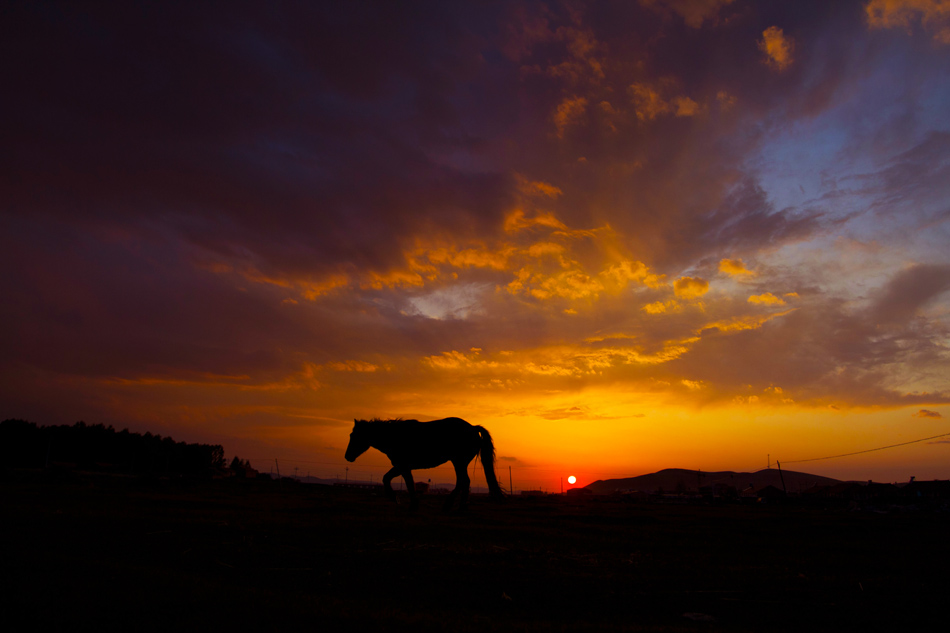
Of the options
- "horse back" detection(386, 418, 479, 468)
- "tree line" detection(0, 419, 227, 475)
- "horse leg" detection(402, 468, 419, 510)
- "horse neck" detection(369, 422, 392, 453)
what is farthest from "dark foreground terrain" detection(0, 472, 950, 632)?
"tree line" detection(0, 419, 227, 475)

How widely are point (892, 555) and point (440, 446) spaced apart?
36.2 feet

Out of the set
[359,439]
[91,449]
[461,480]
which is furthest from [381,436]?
[91,449]

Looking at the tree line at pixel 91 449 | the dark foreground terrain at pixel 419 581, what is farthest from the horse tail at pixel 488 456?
the tree line at pixel 91 449

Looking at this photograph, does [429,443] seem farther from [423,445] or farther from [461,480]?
[461,480]

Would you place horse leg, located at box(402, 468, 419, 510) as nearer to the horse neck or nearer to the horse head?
the horse neck

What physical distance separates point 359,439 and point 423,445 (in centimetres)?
227

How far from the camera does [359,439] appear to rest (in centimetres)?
1614

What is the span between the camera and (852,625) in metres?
4.52

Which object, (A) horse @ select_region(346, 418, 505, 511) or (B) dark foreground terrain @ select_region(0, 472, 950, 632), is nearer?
(B) dark foreground terrain @ select_region(0, 472, 950, 632)

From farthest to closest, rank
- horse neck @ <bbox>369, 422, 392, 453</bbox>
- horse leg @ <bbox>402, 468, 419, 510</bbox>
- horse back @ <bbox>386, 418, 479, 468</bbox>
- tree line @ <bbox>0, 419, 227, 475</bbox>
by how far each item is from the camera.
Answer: tree line @ <bbox>0, 419, 227, 475</bbox>
horse neck @ <bbox>369, 422, 392, 453</bbox>
horse back @ <bbox>386, 418, 479, 468</bbox>
horse leg @ <bbox>402, 468, 419, 510</bbox>

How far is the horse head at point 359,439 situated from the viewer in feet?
52.8

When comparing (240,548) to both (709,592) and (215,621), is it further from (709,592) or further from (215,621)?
(709,592)

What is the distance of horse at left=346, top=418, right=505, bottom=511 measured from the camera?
15547 mm

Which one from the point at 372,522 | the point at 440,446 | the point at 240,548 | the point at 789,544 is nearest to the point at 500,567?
the point at 240,548
